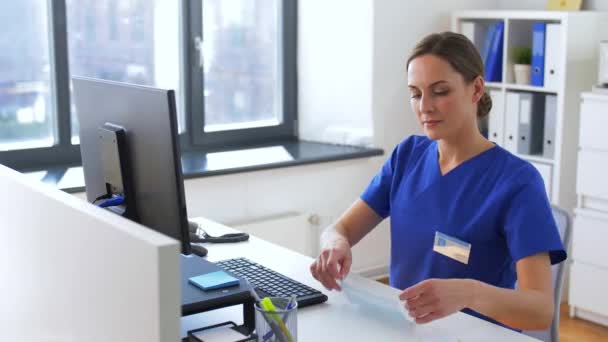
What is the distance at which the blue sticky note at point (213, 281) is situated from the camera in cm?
167

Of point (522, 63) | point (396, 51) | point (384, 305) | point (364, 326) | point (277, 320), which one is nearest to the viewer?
point (277, 320)

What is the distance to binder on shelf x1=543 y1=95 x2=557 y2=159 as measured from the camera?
383 cm

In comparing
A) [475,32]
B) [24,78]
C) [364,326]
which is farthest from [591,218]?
[24,78]

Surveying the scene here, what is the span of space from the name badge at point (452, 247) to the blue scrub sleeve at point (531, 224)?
12 centimetres

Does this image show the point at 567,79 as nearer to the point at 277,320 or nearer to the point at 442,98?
the point at 442,98

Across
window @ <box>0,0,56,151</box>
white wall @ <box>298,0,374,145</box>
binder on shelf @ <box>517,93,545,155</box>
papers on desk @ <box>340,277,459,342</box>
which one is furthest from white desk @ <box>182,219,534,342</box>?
white wall @ <box>298,0,374,145</box>

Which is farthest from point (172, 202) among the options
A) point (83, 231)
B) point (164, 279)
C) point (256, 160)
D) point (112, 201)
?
point (256, 160)

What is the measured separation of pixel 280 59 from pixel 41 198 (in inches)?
119

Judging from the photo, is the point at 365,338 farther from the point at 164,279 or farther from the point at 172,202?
the point at 164,279

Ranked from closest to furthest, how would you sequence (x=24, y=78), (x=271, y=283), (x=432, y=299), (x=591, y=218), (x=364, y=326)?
(x=432, y=299), (x=364, y=326), (x=271, y=283), (x=24, y=78), (x=591, y=218)

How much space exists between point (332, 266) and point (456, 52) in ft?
1.87

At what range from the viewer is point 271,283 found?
1991mm

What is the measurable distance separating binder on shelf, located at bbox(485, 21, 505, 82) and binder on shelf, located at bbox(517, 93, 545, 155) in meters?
0.21

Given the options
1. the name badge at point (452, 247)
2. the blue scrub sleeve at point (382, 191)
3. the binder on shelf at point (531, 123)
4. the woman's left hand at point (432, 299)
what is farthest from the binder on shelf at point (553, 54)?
the woman's left hand at point (432, 299)
